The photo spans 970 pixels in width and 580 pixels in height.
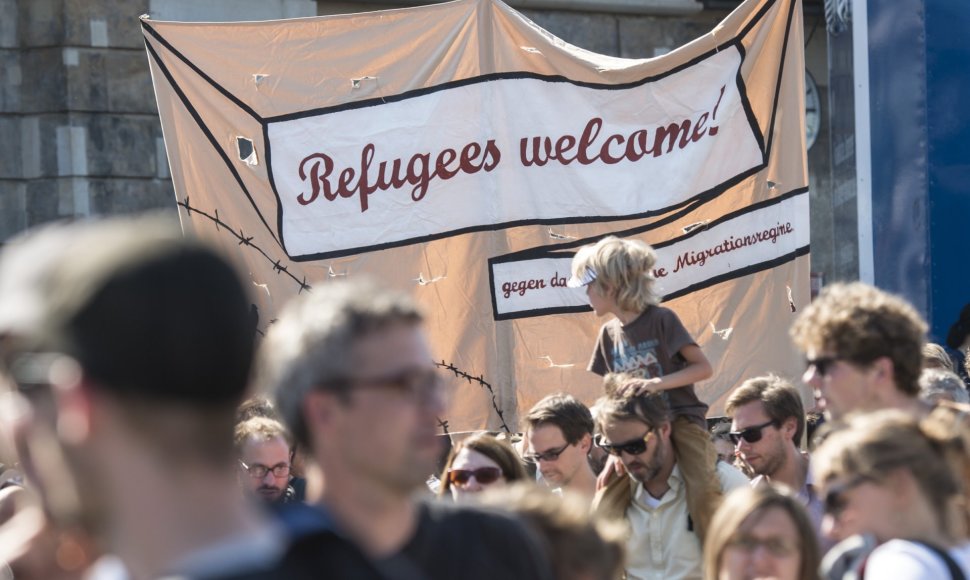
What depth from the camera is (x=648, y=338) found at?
520 cm

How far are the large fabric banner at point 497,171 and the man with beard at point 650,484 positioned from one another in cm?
183

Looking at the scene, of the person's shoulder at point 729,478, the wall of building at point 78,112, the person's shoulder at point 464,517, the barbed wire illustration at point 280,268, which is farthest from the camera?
the wall of building at point 78,112

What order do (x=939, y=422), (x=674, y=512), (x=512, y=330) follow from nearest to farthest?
(x=939, y=422), (x=674, y=512), (x=512, y=330)

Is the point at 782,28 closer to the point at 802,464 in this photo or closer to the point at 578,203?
the point at 578,203

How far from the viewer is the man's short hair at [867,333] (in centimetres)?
330

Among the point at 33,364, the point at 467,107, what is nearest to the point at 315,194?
the point at 467,107

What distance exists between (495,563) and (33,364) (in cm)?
92

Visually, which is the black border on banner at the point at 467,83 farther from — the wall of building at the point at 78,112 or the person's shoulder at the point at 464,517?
the person's shoulder at the point at 464,517

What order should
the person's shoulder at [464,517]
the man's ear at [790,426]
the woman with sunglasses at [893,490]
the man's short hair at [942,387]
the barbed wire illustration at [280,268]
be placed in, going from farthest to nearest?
the barbed wire illustration at [280,268] < the man's ear at [790,426] < the man's short hair at [942,387] < the woman with sunglasses at [893,490] < the person's shoulder at [464,517]

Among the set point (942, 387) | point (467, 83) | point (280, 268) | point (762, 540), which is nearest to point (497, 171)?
point (467, 83)

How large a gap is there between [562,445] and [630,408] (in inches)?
17.2

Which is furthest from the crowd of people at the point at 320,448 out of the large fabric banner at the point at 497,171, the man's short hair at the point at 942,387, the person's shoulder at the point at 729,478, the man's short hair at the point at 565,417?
the large fabric banner at the point at 497,171

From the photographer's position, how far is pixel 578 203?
6.95 metres

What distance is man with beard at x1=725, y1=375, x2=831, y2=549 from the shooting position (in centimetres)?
506
